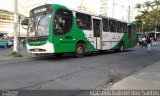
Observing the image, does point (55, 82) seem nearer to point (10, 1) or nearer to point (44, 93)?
point (44, 93)

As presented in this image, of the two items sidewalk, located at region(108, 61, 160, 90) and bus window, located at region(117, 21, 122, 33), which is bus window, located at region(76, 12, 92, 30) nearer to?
bus window, located at region(117, 21, 122, 33)

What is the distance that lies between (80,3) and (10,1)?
24513 millimetres

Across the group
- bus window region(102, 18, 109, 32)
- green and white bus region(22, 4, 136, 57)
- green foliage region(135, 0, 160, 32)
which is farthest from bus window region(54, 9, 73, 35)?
green foliage region(135, 0, 160, 32)

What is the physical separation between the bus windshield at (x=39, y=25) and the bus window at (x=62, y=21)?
476 mm

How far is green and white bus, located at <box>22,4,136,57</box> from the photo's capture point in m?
17.1

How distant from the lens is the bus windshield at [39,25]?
17.2 m

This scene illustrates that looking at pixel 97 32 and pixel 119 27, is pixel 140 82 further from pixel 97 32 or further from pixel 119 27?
pixel 119 27

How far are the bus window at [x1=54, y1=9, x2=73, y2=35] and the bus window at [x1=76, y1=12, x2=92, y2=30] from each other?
95 cm

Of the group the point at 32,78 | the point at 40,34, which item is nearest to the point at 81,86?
the point at 32,78

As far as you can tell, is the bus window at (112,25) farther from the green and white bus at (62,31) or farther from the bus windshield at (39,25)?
the bus windshield at (39,25)

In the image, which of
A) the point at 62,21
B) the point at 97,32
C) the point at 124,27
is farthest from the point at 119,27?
the point at 62,21

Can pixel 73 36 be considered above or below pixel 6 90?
above

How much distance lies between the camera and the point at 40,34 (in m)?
17.5

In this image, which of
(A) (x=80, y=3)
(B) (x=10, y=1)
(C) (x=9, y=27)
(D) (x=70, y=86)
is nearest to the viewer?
(D) (x=70, y=86)
